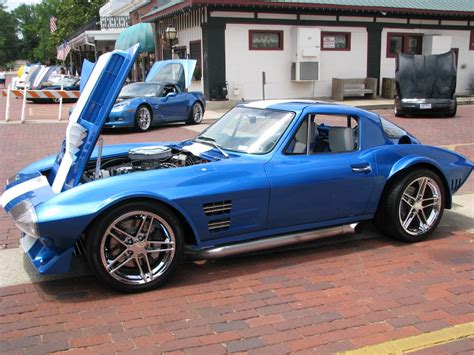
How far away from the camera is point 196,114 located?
610 inches

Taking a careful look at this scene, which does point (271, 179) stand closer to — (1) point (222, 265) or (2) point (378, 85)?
(1) point (222, 265)

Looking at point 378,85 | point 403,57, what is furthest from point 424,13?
point 403,57

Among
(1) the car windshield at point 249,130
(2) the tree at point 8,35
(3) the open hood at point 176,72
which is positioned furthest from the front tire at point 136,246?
(2) the tree at point 8,35

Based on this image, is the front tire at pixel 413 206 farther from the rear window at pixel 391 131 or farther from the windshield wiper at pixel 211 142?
the windshield wiper at pixel 211 142

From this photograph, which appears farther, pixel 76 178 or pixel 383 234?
pixel 383 234

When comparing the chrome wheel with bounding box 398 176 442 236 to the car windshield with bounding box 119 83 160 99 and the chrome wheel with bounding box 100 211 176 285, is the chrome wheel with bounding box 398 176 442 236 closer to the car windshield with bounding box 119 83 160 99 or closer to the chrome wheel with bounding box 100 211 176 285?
the chrome wheel with bounding box 100 211 176 285

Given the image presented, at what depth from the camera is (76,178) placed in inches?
160

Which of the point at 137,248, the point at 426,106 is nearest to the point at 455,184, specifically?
the point at 137,248

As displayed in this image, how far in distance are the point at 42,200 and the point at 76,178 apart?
333 millimetres

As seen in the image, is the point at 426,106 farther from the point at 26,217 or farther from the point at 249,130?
the point at 26,217

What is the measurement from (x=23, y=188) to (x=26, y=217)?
0.64 metres

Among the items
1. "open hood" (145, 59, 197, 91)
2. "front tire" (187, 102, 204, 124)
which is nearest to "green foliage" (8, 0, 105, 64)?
"open hood" (145, 59, 197, 91)

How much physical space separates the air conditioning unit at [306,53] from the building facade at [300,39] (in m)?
0.04

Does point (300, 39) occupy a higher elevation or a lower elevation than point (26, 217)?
higher
